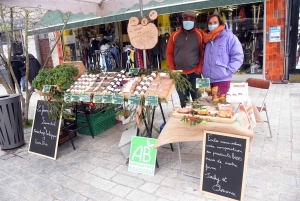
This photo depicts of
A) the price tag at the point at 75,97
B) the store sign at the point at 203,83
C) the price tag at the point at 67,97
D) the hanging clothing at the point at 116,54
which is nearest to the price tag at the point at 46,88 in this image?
the price tag at the point at 67,97

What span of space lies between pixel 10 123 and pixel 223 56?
328cm

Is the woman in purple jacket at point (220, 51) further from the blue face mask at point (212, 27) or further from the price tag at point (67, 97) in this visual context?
the price tag at point (67, 97)

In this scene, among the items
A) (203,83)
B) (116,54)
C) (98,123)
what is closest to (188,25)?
(203,83)

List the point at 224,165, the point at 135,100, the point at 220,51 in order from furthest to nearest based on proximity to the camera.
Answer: the point at 220,51 → the point at 135,100 → the point at 224,165

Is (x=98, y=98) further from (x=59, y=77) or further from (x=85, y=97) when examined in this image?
(x=59, y=77)

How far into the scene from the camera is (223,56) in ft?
10.9

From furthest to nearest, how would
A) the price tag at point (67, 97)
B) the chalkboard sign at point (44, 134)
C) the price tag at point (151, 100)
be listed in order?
1. the chalkboard sign at point (44, 134)
2. the price tag at point (67, 97)
3. the price tag at point (151, 100)

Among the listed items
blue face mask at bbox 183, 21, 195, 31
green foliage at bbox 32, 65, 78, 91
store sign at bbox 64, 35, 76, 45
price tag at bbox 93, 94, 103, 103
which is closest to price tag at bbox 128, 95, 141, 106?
price tag at bbox 93, 94, 103, 103

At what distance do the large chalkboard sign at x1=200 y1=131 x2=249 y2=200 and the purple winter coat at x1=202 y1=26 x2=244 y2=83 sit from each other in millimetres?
1184

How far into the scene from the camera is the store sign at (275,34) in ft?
22.3

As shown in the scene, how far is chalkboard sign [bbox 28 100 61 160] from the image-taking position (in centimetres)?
364

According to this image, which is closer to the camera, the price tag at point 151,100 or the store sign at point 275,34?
the price tag at point 151,100

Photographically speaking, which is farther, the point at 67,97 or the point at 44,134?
the point at 44,134

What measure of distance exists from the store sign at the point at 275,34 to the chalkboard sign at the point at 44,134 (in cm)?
598
